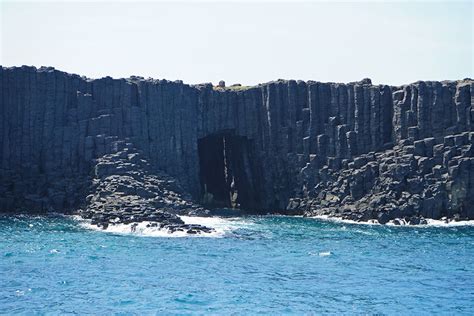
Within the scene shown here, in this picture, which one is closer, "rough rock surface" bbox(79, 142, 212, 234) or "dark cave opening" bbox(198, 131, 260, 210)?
"rough rock surface" bbox(79, 142, 212, 234)

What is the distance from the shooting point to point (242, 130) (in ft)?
316

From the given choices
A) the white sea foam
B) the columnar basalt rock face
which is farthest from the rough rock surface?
the columnar basalt rock face

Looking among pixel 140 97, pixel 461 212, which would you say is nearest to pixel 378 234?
pixel 461 212

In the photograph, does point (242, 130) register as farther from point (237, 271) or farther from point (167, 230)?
point (237, 271)

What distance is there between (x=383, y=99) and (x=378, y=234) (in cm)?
2391

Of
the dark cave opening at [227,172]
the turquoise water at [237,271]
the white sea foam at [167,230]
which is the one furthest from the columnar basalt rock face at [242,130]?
the turquoise water at [237,271]

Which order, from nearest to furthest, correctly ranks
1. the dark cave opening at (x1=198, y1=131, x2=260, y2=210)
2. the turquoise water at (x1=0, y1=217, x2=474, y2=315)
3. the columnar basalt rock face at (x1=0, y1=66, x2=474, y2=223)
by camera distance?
the turquoise water at (x1=0, y1=217, x2=474, y2=315) → the columnar basalt rock face at (x1=0, y1=66, x2=474, y2=223) → the dark cave opening at (x1=198, y1=131, x2=260, y2=210)

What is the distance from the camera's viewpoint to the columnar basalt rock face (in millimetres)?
85438

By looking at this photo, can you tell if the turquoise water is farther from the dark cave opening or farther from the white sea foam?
the dark cave opening

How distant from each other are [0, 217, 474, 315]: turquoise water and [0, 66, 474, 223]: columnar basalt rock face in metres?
13.6

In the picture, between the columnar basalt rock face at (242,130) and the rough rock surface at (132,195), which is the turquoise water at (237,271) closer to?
the rough rock surface at (132,195)

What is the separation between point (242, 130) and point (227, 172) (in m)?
9.54

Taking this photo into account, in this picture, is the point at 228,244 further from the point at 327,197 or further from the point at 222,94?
the point at 222,94

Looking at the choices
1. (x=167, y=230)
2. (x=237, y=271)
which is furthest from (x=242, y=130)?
(x=237, y=271)
